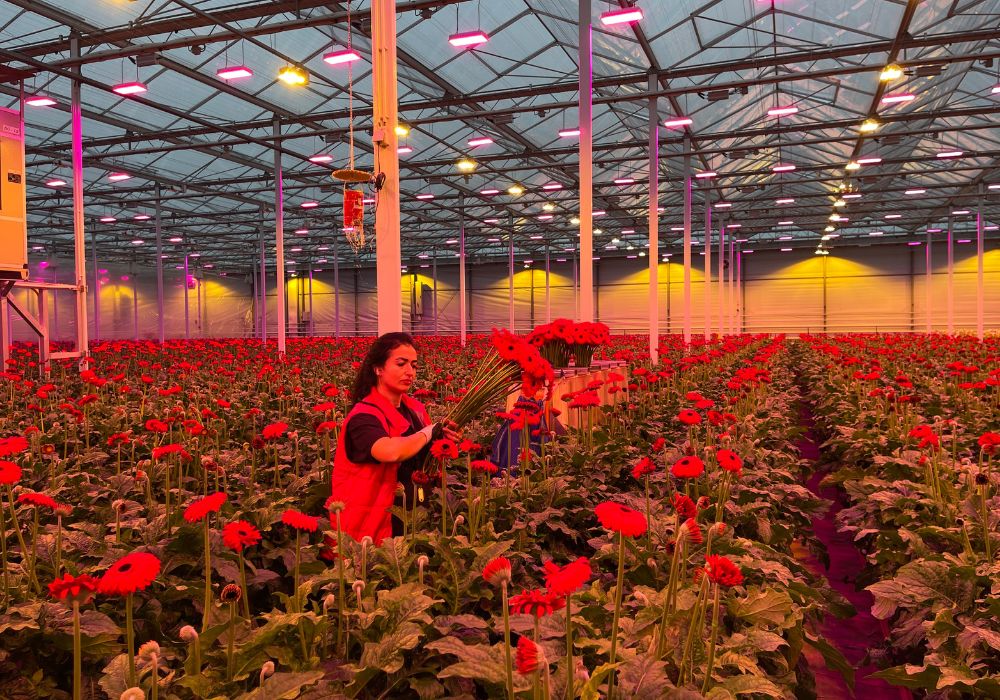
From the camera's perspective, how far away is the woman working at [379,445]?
2941 millimetres

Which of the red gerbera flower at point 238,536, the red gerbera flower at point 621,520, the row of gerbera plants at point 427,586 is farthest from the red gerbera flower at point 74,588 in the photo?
the red gerbera flower at point 621,520

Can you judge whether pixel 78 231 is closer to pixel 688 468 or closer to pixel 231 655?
pixel 231 655

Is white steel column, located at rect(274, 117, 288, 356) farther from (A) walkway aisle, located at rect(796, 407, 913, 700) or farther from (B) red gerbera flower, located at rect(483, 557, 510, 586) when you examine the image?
(B) red gerbera flower, located at rect(483, 557, 510, 586)

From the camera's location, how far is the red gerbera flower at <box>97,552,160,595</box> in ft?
4.06

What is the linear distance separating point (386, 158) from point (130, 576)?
155 inches

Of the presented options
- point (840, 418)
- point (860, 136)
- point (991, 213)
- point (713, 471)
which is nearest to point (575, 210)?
point (860, 136)

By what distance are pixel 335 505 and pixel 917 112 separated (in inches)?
740

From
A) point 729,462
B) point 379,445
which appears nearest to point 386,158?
point 379,445

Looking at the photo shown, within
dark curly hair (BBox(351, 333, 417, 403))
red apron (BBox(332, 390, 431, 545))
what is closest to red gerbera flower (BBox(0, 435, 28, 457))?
red apron (BBox(332, 390, 431, 545))

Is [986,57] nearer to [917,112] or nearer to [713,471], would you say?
[917,112]

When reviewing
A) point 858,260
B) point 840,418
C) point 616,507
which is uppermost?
point 858,260

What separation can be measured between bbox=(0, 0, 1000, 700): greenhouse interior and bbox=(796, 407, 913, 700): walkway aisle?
26 mm

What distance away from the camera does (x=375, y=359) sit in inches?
132

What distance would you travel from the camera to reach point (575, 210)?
31609 millimetres
